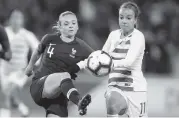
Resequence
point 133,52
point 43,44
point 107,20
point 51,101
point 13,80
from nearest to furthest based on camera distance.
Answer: point 133,52
point 51,101
point 43,44
point 13,80
point 107,20

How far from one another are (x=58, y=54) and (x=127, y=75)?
0.84 meters

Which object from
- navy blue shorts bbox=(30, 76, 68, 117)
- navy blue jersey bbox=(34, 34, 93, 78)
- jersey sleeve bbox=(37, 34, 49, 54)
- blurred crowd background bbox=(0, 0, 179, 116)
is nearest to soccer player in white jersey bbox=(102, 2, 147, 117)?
navy blue jersey bbox=(34, 34, 93, 78)

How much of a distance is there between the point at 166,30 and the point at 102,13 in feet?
4.99

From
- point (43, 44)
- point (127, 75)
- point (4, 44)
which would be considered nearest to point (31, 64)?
point (43, 44)

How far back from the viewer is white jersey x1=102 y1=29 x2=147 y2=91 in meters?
6.69

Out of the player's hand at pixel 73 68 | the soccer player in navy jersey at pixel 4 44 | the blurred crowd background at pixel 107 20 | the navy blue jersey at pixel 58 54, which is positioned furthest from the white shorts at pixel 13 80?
the player's hand at pixel 73 68

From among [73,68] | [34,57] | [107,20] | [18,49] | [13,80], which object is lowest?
[13,80]

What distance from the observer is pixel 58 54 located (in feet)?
23.1

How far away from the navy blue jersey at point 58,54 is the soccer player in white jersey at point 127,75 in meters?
0.41

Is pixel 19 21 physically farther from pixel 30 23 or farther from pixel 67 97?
pixel 67 97

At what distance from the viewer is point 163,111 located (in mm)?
13094

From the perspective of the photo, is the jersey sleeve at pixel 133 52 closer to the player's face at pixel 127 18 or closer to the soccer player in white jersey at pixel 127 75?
the soccer player in white jersey at pixel 127 75

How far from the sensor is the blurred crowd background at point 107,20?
13641 millimetres

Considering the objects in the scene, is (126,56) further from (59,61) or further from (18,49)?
(18,49)
